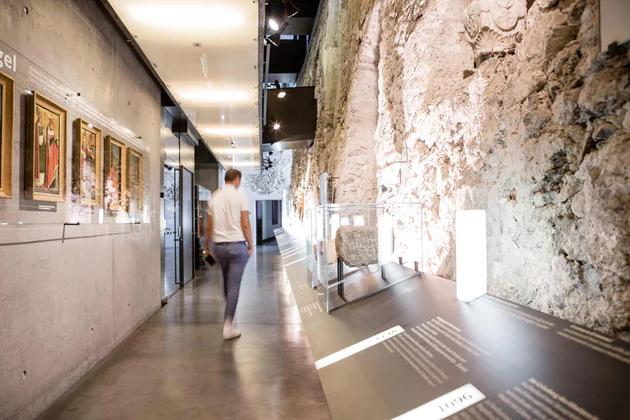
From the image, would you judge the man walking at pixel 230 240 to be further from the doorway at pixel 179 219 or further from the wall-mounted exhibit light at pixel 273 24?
the wall-mounted exhibit light at pixel 273 24

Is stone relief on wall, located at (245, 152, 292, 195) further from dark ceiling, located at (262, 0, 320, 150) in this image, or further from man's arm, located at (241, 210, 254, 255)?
man's arm, located at (241, 210, 254, 255)

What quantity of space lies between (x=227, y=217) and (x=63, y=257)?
1516 mm

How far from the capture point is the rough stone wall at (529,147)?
148cm

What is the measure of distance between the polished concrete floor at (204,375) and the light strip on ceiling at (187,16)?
2.73 metres

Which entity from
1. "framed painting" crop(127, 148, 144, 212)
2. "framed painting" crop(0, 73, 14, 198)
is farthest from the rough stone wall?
"framed painting" crop(127, 148, 144, 212)

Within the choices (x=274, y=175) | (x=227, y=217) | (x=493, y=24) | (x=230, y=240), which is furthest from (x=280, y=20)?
(x=274, y=175)

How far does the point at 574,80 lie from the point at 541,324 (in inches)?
41.2

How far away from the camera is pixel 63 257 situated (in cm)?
270

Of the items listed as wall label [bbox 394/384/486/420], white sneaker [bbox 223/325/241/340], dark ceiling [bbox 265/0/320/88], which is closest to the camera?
wall label [bbox 394/384/486/420]

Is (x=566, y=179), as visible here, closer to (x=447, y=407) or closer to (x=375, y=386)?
(x=447, y=407)

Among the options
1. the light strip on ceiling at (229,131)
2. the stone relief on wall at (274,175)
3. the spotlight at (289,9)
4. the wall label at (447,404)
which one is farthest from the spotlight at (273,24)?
the stone relief on wall at (274,175)

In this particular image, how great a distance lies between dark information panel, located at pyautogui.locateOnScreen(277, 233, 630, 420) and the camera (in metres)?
1.24

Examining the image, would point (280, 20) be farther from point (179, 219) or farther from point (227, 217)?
point (227, 217)

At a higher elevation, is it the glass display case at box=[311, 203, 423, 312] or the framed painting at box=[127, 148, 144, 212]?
the framed painting at box=[127, 148, 144, 212]
